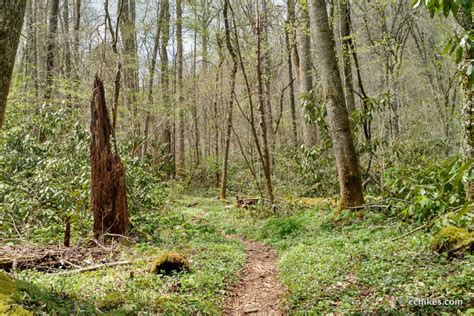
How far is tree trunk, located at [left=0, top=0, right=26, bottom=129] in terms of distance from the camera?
112 inches

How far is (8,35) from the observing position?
2.89 m

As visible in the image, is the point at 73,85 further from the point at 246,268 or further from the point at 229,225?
the point at 246,268

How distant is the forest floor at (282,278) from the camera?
3.48m

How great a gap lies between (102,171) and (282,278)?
3897 millimetres

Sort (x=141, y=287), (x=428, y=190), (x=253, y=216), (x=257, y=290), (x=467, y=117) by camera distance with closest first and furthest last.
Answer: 1. (x=141, y=287)
2. (x=467, y=117)
3. (x=257, y=290)
4. (x=428, y=190)
5. (x=253, y=216)

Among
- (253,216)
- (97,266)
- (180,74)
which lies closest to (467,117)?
(97,266)

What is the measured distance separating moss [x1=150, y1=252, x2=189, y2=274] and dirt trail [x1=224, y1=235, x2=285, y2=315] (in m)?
0.83

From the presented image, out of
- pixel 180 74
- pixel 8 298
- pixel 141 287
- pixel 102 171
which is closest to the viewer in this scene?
pixel 8 298

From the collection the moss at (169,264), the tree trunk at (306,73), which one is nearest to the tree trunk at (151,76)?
the tree trunk at (306,73)

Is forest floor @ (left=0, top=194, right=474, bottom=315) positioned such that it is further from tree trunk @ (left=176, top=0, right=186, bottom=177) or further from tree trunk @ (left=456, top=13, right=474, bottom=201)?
tree trunk @ (left=176, top=0, right=186, bottom=177)

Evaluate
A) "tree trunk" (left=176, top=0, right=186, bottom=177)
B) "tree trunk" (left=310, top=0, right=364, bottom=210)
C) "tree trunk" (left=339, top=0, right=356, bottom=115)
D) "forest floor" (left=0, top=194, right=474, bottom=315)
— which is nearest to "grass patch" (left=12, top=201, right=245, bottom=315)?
"forest floor" (left=0, top=194, right=474, bottom=315)

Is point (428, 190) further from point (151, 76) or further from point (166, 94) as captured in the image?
point (151, 76)

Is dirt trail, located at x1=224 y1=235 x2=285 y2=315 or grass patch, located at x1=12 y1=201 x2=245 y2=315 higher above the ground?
grass patch, located at x1=12 y1=201 x2=245 y2=315

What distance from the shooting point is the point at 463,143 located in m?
4.82
